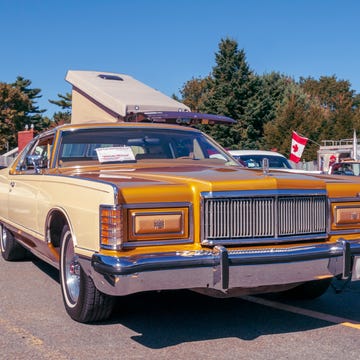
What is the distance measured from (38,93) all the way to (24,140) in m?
45.3

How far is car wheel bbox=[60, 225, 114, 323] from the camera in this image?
177 inches

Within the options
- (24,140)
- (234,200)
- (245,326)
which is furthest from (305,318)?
(24,140)

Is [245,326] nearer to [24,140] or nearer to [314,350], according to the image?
[314,350]

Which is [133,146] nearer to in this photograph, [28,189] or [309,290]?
[28,189]

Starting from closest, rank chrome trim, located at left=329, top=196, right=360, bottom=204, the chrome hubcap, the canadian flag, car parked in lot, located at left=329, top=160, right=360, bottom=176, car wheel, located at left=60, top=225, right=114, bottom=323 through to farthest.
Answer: car wheel, located at left=60, top=225, right=114, bottom=323
chrome trim, located at left=329, top=196, right=360, bottom=204
the chrome hubcap
car parked in lot, located at left=329, top=160, right=360, bottom=176
the canadian flag

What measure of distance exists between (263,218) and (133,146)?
7.10ft

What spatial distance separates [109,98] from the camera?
1284cm

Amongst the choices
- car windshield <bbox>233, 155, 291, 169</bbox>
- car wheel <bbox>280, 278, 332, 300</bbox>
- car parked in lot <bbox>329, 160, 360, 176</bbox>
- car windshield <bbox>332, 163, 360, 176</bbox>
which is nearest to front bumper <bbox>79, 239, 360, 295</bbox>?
car wheel <bbox>280, 278, 332, 300</bbox>

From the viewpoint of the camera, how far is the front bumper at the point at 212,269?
3.87 m

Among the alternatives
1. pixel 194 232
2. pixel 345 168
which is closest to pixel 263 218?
pixel 194 232

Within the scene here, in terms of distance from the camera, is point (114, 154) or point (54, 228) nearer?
point (54, 228)

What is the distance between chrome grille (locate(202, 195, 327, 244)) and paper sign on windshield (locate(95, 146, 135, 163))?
5.97 feet

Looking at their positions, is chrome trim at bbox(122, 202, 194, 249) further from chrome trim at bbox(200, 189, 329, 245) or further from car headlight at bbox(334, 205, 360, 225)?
car headlight at bbox(334, 205, 360, 225)

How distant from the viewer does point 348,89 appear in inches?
3157
